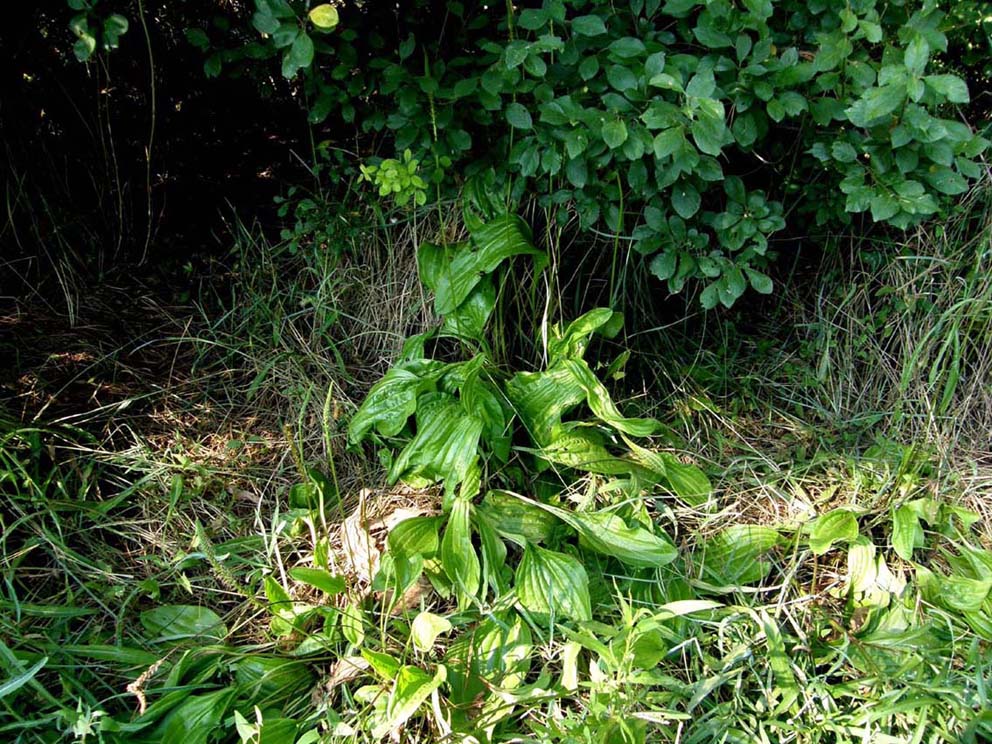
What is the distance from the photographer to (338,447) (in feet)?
6.27

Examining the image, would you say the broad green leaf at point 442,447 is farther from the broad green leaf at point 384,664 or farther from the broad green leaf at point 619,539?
the broad green leaf at point 384,664

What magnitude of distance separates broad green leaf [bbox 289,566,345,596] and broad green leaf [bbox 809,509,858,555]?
93cm

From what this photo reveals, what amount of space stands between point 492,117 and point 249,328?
34.1 inches

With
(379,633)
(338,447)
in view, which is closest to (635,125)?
(338,447)

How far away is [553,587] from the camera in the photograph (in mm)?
1503

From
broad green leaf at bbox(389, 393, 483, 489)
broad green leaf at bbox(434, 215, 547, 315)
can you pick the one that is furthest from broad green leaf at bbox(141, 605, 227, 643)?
broad green leaf at bbox(434, 215, 547, 315)

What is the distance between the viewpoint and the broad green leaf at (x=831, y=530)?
1605 mm

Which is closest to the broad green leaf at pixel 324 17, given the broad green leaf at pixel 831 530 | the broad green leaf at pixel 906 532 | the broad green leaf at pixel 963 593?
Answer: the broad green leaf at pixel 831 530

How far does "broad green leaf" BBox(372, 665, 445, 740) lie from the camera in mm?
1288

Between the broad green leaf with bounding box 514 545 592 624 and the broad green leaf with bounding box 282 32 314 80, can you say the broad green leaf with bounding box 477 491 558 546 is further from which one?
the broad green leaf with bounding box 282 32 314 80

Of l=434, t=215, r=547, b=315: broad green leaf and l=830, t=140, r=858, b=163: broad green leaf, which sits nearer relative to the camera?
l=830, t=140, r=858, b=163: broad green leaf

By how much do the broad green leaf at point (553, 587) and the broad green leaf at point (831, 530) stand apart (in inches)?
19.0

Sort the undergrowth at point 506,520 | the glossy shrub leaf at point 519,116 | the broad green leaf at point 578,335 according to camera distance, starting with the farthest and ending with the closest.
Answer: the broad green leaf at point 578,335
the glossy shrub leaf at point 519,116
the undergrowth at point 506,520

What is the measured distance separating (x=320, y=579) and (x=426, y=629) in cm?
22
